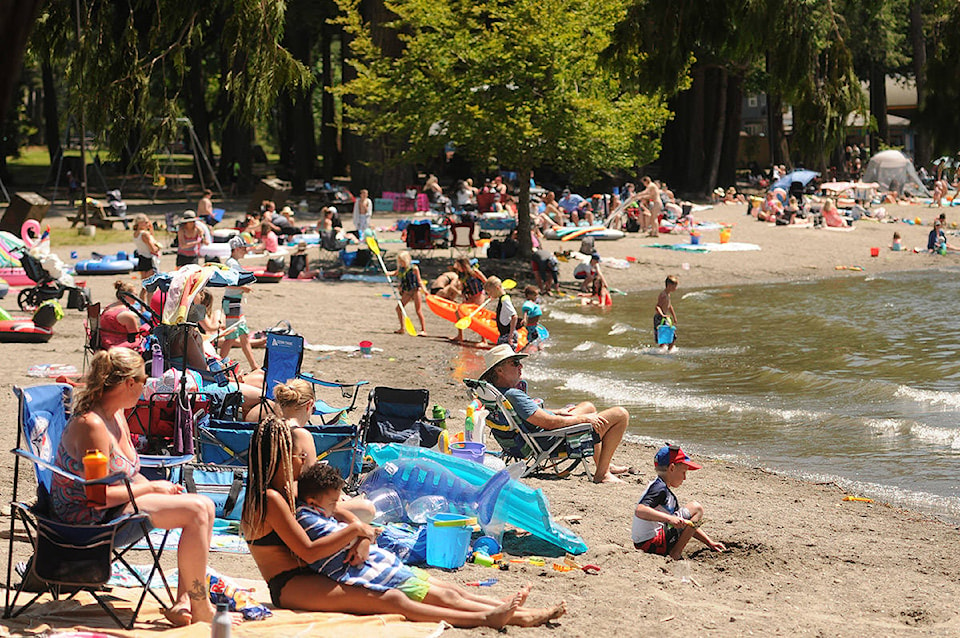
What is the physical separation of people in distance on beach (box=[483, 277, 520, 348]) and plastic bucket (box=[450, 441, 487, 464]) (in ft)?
20.4

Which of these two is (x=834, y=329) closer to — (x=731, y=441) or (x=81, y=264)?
(x=731, y=441)

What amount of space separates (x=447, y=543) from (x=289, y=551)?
1.37 metres

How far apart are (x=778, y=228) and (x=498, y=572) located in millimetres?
28221

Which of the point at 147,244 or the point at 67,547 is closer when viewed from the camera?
the point at 67,547

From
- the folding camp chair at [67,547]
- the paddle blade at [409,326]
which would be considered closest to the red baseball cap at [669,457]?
the folding camp chair at [67,547]

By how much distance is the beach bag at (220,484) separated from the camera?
Result: 7102mm

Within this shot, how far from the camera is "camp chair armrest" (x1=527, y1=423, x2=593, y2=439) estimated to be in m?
8.77

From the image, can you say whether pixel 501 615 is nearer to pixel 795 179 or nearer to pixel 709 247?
pixel 709 247

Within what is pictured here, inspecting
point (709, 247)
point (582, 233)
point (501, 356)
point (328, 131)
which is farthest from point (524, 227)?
point (328, 131)

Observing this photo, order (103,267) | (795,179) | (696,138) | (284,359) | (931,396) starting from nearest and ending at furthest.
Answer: (284,359), (931,396), (103,267), (795,179), (696,138)

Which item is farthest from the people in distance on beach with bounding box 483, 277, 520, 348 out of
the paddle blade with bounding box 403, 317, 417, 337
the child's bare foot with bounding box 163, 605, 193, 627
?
the child's bare foot with bounding box 163, 605, 193, 627

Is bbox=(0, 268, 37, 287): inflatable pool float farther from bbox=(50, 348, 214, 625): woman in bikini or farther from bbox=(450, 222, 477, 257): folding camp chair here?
bbox=(50, 348, 214, 625): woman in bikini

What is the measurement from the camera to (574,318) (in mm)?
19656

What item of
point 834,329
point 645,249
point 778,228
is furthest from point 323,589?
point 778,228
